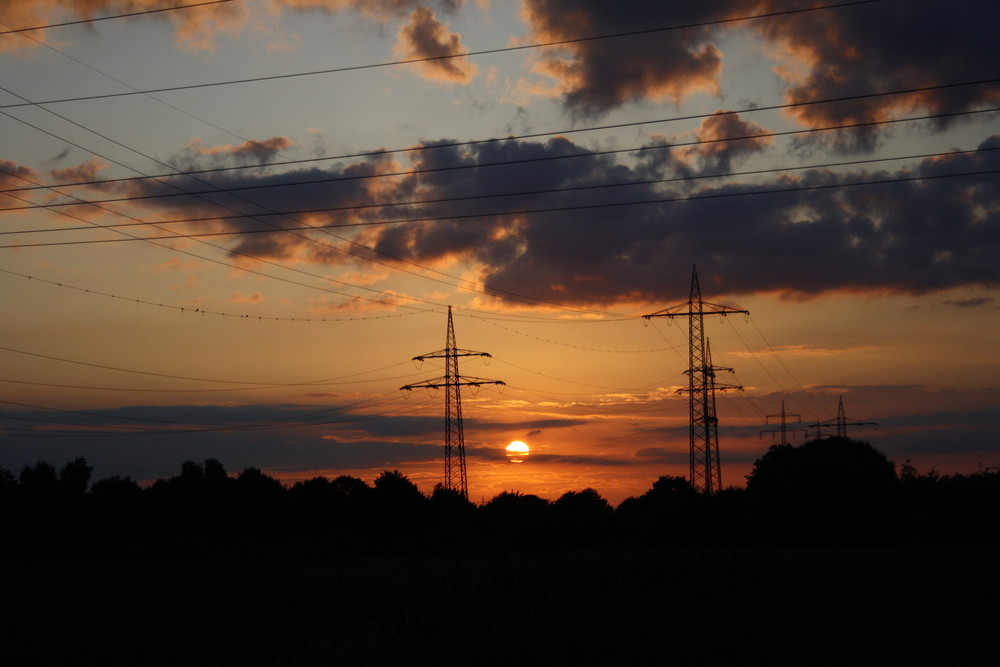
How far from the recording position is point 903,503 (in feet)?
245

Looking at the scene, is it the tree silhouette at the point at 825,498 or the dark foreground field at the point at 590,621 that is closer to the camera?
the dark foreground field at the point at 590,621

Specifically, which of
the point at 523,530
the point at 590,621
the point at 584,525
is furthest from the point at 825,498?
the point at 590,621

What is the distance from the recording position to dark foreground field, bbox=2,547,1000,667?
21141 mm

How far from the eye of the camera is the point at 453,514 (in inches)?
3794

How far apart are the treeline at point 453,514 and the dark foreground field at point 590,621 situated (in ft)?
97.4

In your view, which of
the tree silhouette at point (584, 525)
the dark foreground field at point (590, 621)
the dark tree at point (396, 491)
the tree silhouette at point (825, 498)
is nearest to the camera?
the dark foreground field at point (590, 621)

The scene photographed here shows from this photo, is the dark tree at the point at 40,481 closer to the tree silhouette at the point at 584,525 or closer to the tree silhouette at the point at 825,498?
the tree silhouette at the point at 584,525

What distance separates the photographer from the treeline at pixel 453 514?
71.4 meters

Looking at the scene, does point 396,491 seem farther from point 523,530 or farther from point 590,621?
point 590,621

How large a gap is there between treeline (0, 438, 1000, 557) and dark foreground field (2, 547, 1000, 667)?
29690 millimetres

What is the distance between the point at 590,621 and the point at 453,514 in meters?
75.1

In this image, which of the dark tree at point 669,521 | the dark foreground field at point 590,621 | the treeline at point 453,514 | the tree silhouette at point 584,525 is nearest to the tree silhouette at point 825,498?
the treeline at point 453,514

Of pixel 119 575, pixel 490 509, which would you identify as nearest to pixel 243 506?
pixel 490 509

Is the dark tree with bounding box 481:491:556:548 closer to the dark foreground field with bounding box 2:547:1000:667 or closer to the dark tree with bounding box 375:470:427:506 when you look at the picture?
the dark tree with bounding box 375:470:427:506
